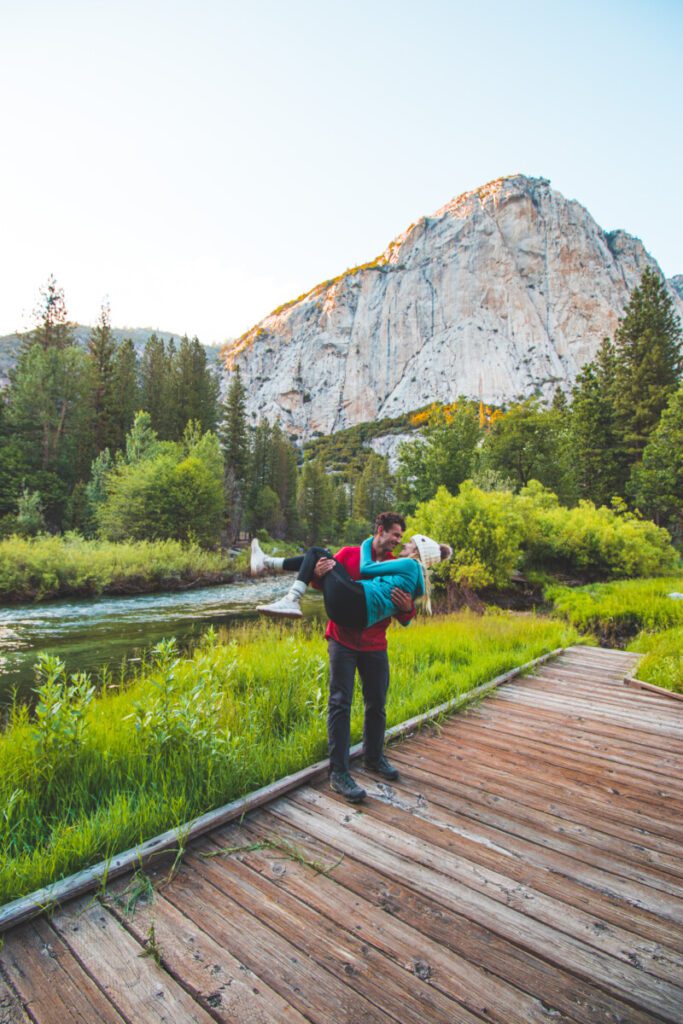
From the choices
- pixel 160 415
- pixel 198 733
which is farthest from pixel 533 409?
pixel 198 733

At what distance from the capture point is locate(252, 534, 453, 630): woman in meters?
3.03

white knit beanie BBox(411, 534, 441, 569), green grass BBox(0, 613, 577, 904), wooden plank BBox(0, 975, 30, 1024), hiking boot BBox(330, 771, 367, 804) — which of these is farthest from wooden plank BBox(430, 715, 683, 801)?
wooden plank BBox(0, 975, 30, 1024)

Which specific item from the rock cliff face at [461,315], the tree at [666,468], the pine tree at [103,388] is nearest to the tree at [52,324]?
the pine tree at [103,388]

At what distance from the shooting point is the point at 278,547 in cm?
4831

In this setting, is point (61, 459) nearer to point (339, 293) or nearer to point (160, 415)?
point (160, 415)

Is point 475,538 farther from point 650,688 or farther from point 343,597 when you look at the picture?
point 343,597

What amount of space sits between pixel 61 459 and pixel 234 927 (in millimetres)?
39874

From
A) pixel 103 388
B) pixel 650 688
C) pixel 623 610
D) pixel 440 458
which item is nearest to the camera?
pixel 650 688

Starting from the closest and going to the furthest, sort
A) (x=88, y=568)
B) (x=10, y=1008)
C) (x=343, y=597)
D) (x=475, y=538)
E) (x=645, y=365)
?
(x=10, y=1008) < (x=343, y=597) < (x=475, y=538) < (x=88, y=568) < (x=645, y=365)

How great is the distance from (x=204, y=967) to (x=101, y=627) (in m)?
13.2

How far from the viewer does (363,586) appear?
3.06 meters

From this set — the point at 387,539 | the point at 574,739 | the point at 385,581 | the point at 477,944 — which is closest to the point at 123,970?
the point at 477,944

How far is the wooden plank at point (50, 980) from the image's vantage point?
59.5 inches

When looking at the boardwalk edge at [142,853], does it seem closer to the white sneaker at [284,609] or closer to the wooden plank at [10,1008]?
the wooden plank at [10,1008]
